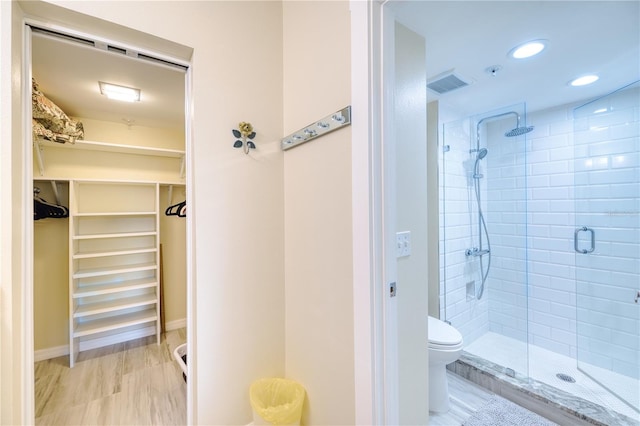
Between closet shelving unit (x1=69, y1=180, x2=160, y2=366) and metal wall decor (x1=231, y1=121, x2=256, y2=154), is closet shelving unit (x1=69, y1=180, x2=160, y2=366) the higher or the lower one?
the lower one

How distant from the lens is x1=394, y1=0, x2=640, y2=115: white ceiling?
4.07ft

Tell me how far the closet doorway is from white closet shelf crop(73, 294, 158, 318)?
1 cm

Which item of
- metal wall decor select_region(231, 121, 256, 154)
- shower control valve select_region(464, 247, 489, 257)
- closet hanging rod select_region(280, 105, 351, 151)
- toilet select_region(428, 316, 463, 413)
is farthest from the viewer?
shower control valve select_region(464, 247, 489, 257)

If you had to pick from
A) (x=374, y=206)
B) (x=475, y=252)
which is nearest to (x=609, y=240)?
(x=475, y=252)

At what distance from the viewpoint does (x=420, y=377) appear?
1.28m

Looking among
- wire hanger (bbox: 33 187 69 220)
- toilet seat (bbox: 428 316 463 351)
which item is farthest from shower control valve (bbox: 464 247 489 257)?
wire hanger (bbox: 33 187 69 220)

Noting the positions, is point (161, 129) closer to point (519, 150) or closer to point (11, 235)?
point (11, 235)

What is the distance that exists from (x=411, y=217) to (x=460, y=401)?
1513 mm

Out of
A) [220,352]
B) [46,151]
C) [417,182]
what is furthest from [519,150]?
[46,151]

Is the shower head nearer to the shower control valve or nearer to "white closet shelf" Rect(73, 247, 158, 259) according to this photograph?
the shower control valve

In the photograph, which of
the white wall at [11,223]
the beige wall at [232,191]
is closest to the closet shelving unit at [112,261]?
the white wall at [11,223]

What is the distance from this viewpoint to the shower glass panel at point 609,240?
6.20ft

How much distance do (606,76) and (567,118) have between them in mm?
536

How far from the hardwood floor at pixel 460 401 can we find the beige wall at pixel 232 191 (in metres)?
1.09
